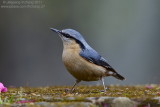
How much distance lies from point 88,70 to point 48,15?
10220mm

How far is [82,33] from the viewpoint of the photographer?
64.8 ft

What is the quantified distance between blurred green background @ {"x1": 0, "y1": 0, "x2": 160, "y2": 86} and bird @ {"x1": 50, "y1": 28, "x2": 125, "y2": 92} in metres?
9.55

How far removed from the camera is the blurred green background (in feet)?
57.8

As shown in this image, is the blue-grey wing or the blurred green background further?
the blurred green background

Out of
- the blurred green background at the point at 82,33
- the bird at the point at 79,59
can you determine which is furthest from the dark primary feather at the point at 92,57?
the blurred green background at the point at 82,33

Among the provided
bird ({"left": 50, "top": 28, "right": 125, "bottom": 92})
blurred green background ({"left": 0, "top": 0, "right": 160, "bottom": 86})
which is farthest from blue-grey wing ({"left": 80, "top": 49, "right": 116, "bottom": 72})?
blurred green background ({"left": 0, "top": 0, "right": 160, "bottom": 86})

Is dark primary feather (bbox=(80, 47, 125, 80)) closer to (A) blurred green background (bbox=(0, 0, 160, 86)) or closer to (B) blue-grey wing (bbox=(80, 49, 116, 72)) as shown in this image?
(B) blue-grey wing (bbox=(80, 49, 116, 72))

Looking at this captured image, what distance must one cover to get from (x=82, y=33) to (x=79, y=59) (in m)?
12.8

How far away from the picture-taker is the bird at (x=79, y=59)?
6.93 m

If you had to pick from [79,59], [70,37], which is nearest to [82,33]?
[70,37]

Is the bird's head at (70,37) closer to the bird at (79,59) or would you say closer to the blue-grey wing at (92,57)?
the bird at (79,59)

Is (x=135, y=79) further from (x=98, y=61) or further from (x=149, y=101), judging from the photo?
(x=149, y=101)

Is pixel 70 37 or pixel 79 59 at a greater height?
pixel 70 37

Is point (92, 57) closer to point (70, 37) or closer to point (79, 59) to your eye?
point (79, 59)
